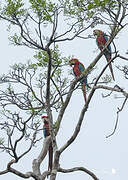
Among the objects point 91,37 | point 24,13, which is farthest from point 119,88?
point 24,13

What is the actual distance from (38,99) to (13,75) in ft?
1.84

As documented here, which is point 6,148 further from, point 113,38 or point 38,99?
point 113,38

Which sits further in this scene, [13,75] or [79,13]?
[13,75]

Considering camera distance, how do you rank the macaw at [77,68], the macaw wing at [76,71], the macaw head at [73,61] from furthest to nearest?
the macaw wing at [76,71] < the macaw head at [73,61] < the macaw at [77,68]

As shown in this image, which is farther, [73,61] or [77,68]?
[77,68]

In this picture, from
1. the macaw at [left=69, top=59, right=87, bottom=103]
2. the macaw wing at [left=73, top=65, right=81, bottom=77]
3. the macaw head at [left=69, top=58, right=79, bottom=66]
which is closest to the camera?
the macaw at [left=69, top=59, right=87, bottom=103]

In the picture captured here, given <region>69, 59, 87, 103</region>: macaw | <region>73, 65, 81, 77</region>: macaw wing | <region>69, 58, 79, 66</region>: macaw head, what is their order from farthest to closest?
<region>73, 65, 81, 77</region>: macaw wing
<region>69, 58, 79, 66</region>: macaw head
<region>69, 59, 87, 103</region>: macaw

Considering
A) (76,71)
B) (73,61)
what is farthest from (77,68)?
(73,61)

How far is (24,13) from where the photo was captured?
5.03 meters

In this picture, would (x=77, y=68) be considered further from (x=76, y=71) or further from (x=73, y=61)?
(x=73, y=61)

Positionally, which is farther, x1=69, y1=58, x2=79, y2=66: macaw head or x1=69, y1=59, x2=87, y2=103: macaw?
x1=69, y1=58, x2=79, y2=66: macaw head

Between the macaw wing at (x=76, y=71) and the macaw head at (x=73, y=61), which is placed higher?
the macaw head at (x=73, y=61)

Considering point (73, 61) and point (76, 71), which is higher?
point (73, 61)

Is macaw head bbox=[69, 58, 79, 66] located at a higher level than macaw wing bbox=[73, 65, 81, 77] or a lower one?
higher
